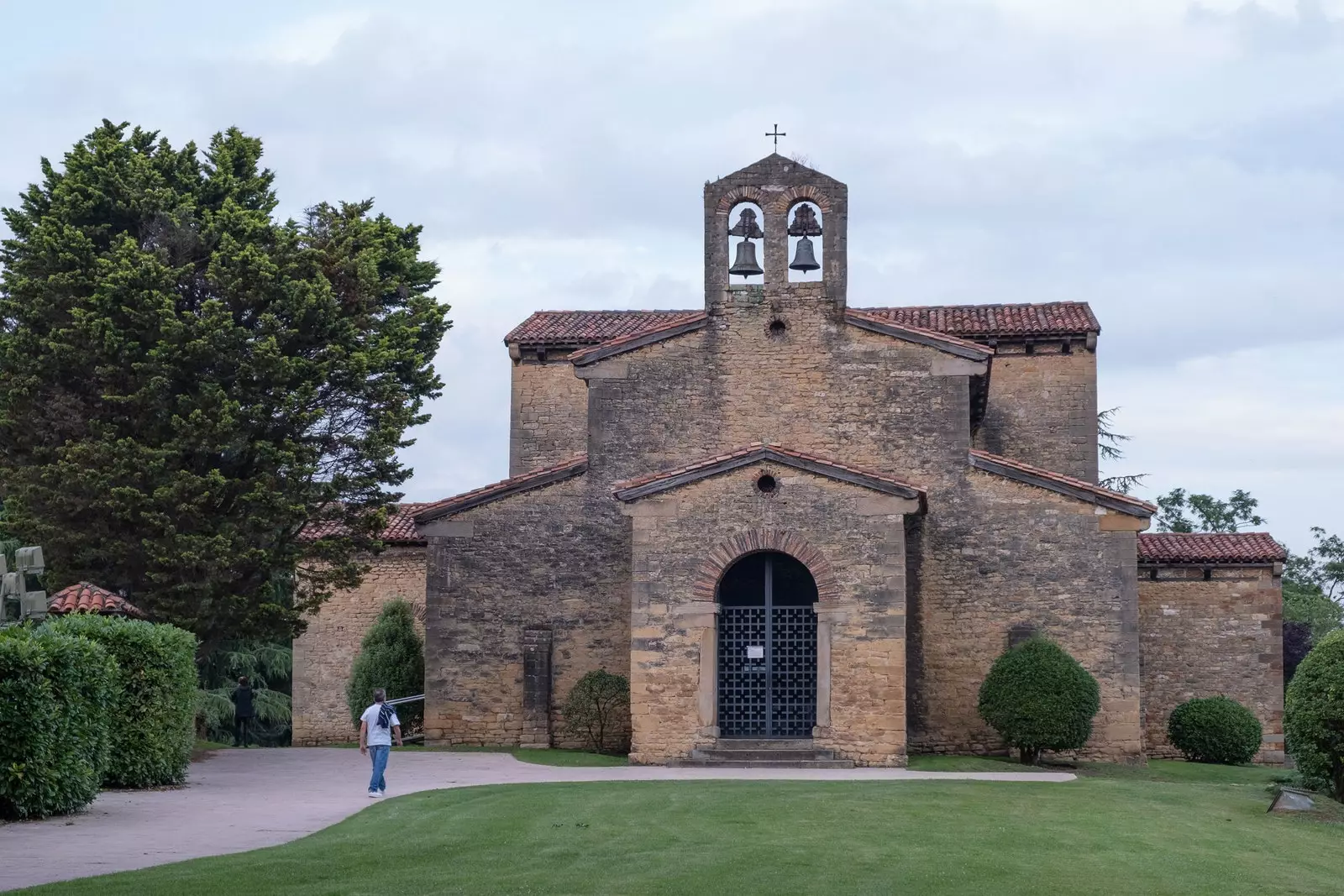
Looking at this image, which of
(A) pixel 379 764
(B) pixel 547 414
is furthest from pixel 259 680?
(A) pixel 379 764

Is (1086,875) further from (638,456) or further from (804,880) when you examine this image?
(638,456)

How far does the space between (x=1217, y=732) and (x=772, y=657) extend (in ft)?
36.7

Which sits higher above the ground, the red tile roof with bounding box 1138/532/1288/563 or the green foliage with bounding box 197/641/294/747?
the red tile roof with bounding box 1138/532/1288/563

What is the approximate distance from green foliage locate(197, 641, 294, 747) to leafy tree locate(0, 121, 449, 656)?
17.5 metres

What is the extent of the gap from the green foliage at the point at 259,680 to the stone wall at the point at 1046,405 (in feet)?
71.2

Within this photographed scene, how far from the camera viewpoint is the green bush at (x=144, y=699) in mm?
21000

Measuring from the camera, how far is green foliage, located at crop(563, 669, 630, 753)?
29.7 metres

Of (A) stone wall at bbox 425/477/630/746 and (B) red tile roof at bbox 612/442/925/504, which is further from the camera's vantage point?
(A) stone wall at bbox 425/477/630/746

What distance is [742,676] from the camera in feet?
89.6

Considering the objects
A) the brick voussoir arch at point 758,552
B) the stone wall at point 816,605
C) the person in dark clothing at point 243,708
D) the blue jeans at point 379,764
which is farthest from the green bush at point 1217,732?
the person in dark clothing at point 243,708

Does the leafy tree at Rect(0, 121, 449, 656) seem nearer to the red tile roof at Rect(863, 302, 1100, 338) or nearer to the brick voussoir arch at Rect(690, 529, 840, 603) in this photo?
the brick voussoir arch at Rect(690, 529, 840, 603)

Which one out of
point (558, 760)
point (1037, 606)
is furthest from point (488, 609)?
point (1037, 606)

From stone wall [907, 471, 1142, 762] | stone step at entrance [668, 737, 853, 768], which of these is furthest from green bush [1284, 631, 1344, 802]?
stone step at entrance [668, 737, 853, 768]

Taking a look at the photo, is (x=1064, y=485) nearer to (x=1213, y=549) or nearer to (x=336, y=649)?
(x=1213, y=549)
